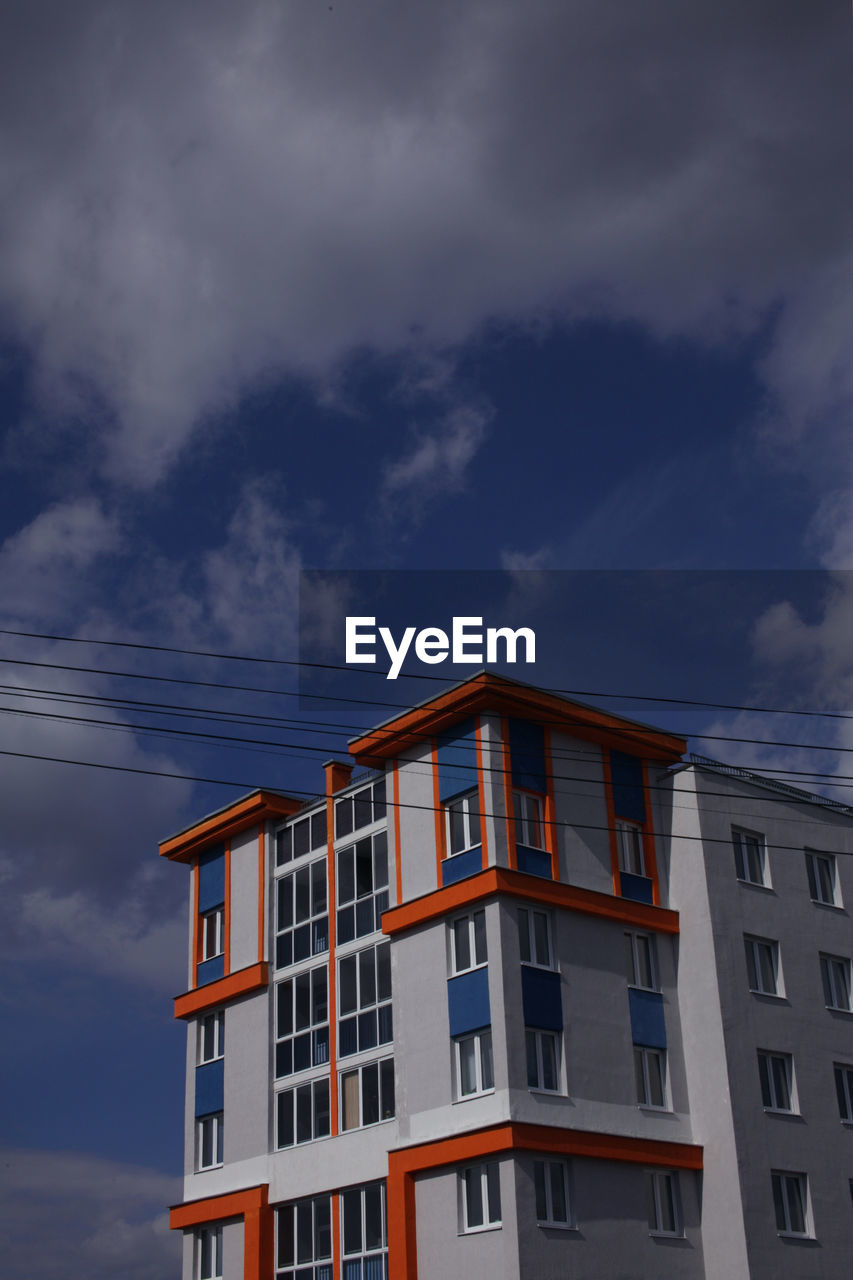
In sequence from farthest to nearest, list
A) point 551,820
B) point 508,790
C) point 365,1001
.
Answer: point 365,1001 → point 551,820 → point 508,790

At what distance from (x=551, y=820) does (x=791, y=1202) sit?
425 inches

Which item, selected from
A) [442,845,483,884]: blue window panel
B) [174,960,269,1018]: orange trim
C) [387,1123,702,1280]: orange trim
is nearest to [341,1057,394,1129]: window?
[387,1123,702,1280]: orange trim

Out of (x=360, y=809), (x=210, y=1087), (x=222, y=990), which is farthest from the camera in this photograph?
(x=222, y=990)

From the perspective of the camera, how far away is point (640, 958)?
120 feet

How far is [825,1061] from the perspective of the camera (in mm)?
37719

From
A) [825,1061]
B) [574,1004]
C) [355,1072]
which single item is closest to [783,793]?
[825,1061]

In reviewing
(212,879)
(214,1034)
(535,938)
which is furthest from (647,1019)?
(212,879)

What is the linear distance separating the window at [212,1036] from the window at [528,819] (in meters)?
12.1

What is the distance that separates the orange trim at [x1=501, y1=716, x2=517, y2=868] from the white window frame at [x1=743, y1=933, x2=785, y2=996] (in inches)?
299

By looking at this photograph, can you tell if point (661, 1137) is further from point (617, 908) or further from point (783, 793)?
point (783, 793)

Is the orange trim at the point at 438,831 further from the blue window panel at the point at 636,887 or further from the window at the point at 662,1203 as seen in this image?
the window at the point at 662,1203

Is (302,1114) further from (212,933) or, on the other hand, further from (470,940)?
(470,940)

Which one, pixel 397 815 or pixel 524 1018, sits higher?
pixel 397 815

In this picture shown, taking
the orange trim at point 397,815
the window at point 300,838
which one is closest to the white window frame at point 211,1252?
the window at point 300,838
